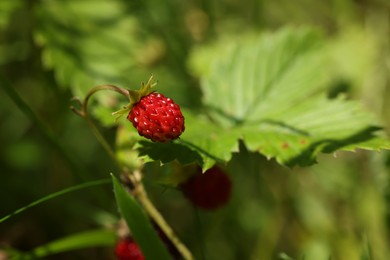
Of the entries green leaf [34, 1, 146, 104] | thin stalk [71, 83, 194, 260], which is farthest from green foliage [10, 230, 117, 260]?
green leaf [34, 1, 146, 104]

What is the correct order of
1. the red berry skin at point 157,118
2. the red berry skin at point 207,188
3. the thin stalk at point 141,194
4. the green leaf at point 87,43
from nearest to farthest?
the red berry skin at point 157,118 → the thin stalk at point 141,194 → the red berry skin at point 207,188 → the green leaf at point 87,43

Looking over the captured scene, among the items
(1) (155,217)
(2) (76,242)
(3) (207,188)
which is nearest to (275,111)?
(3) (207,188)

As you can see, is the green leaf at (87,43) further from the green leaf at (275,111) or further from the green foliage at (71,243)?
the green foliage at (71,243)

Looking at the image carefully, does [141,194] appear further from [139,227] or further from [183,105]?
[183,105]

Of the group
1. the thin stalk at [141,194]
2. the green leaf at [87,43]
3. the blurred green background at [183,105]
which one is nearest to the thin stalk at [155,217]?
the thin stalk at [141,194]

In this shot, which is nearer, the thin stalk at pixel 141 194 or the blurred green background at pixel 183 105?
the thin stalk at pixel 141 194
